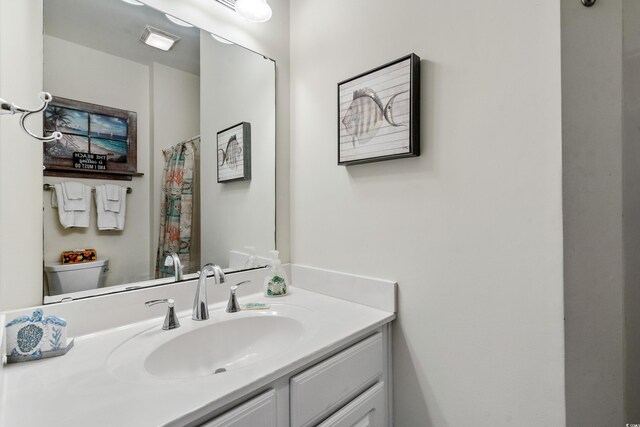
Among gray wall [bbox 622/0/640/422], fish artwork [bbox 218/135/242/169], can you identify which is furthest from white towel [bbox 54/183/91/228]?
gray wall [bbox 622/0/640/422]

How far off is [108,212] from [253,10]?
947 mm

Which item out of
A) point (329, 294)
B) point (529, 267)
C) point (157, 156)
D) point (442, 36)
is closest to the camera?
point (529, 267)

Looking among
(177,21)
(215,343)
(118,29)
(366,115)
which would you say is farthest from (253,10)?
(215,343)

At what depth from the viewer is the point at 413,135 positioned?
1.00 metres

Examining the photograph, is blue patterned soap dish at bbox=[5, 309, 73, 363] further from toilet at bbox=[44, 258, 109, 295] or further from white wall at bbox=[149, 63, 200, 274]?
white wall at bbox=[149, 63, 200, 274]

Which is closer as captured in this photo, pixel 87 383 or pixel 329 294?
pixel 87 383

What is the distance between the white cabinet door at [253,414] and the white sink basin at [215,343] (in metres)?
0.10

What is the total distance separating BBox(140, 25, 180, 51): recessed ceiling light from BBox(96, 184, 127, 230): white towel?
1.78ft

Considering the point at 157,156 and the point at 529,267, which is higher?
the point at 157,156

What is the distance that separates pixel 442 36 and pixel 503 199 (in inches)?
21.5

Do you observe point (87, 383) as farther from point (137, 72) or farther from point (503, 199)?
point (503, 199)

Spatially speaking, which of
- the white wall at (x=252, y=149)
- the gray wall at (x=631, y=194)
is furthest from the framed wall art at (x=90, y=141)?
the gray wall at (x=631, y=194)

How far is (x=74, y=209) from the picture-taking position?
933mm

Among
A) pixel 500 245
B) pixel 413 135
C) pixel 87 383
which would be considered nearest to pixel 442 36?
pixel 413 135
